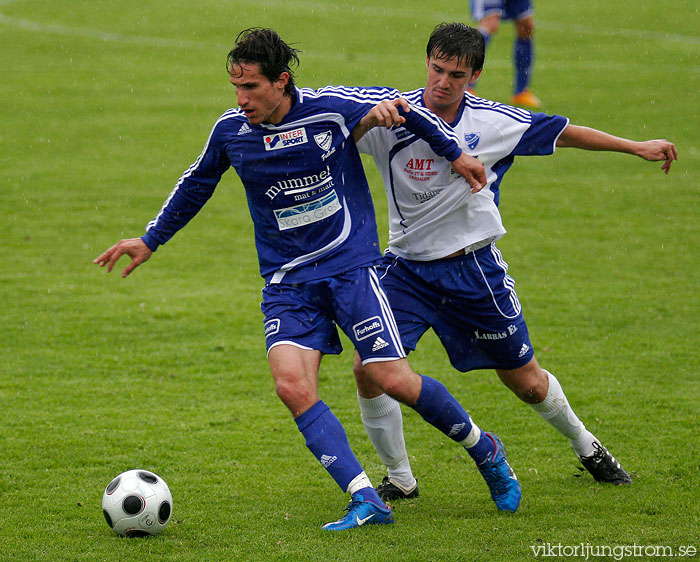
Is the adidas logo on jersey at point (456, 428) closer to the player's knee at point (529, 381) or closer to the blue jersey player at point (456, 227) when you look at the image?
the blue jersey player at point (456, 227)

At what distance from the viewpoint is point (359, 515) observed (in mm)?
4582

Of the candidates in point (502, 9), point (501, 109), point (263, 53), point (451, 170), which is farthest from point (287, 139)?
point (502, 9)

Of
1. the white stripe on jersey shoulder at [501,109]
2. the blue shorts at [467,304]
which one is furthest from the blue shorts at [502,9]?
the blue shorts at [467,304]

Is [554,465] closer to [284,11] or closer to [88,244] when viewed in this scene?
[88,244]

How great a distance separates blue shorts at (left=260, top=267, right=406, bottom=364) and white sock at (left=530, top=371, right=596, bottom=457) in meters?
1.05

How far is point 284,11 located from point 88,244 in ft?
43.0

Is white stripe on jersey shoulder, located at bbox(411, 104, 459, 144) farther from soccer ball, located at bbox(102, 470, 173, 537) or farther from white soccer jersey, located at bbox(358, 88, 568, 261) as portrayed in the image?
soccer ball, located at bbox(102, 470, 173, 537)

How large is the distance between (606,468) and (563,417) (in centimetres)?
37

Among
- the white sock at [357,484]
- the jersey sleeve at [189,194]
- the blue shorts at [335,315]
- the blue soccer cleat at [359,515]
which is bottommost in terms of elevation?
the blue soccer cleat at [359,515]

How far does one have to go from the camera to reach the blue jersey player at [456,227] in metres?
5.07

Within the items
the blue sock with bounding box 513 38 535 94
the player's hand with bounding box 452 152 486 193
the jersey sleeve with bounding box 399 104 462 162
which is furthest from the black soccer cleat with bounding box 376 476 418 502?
the blue sock with bounding box 513 38 535 94

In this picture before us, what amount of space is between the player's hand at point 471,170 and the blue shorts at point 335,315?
2.14ft

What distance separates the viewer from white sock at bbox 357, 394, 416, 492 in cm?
518

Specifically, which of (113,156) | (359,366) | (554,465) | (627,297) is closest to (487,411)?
(554,465)
